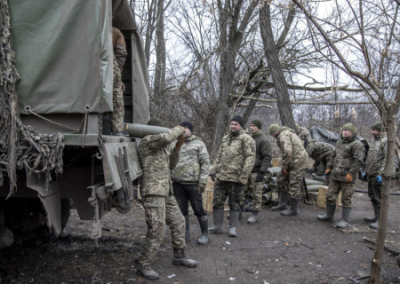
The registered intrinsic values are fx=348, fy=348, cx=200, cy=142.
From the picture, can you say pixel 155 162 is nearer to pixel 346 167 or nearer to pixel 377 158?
pixel 346 167

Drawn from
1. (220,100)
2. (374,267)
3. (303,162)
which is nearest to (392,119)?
(374,267)

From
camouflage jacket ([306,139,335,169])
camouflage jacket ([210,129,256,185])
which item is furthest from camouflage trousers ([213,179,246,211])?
camouflage jacket ([306,139,335,169])

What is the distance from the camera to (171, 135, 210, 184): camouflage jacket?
4.94m

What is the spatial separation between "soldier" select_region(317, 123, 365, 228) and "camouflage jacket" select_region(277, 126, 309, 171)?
23.8 inches

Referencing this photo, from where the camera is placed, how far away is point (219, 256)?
475 cm

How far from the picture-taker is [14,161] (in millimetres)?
2391

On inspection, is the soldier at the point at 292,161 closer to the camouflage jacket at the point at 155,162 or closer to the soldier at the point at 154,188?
the soldier at the point at 154,188

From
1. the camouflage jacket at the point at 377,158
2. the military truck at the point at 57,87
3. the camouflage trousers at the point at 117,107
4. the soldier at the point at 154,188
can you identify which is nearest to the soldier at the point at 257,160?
the camouflage jacket at the point at 377,158

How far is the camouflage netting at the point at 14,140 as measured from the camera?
7.82ft

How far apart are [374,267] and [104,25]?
343cm

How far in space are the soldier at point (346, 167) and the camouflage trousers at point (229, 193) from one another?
190 centimetres

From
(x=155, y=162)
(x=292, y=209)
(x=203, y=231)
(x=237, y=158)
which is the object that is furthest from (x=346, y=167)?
(x=155, y=162)

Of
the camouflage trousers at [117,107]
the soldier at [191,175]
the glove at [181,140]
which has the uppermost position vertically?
the camouflage trousers at [117,107]

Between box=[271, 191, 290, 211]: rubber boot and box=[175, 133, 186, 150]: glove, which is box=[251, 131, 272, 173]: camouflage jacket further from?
box=[175, 133, 186, 150]: glove
